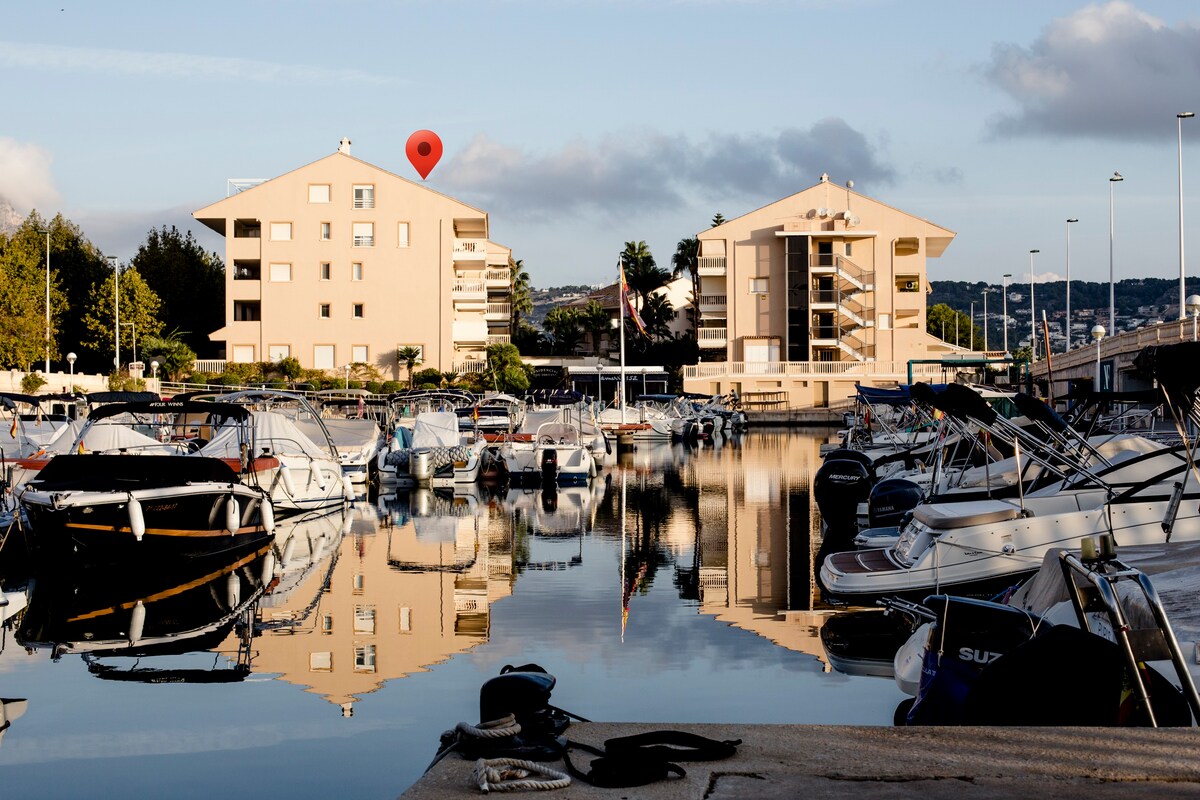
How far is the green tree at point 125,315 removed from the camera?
75.3 meters

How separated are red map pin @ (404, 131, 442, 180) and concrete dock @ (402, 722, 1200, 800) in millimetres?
73701

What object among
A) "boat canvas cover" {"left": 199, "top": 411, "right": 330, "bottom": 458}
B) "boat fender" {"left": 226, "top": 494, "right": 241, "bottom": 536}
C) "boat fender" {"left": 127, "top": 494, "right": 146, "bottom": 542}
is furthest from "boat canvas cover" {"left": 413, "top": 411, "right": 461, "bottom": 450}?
"boat fender" {"left": 127, "top": 494, "right": 146, "bottom": 542}

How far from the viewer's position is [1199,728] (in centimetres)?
714

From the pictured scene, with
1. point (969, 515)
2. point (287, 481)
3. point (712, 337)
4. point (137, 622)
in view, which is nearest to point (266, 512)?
point (137, 622)

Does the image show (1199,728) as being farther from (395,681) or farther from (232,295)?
(232,295)

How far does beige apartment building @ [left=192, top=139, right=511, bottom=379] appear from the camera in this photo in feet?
267

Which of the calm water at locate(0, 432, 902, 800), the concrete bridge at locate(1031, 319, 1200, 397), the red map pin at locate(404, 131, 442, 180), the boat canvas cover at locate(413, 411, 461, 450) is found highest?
the red map pin at locate(404, 131, 442, 180)

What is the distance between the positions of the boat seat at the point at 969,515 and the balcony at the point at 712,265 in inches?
3105

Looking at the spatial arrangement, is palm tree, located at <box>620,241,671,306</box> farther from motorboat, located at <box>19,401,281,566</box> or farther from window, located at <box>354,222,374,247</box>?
motorboat, located at <box>19,401,281,566</box>

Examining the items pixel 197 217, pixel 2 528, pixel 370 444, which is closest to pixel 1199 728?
pixel 2 528

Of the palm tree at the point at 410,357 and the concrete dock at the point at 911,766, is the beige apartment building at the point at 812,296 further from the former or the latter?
the concrete dock at the point at 911,766

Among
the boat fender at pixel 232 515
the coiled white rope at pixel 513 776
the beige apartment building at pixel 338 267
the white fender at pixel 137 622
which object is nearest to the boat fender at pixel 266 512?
the boat fender at pixel 232 515

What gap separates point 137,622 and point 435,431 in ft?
76.6

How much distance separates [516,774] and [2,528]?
662 inches
